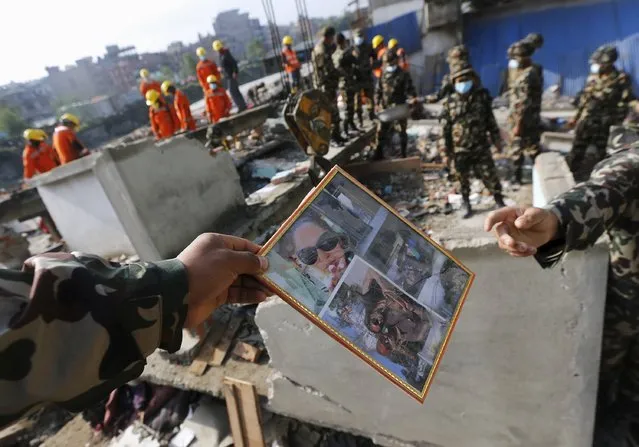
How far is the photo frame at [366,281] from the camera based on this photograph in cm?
113

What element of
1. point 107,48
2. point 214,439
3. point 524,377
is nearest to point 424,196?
point 524,377

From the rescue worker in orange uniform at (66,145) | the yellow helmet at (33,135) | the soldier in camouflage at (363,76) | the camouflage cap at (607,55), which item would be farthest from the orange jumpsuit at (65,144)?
the camouflage cap at (607,55)

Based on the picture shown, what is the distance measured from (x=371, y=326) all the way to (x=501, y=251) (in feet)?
3.41

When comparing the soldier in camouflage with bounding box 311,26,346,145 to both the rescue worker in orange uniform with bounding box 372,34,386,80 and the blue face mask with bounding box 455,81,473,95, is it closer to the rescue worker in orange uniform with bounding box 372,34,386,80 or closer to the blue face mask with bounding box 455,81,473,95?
the blue face mask with bounding box 455,81,473,95

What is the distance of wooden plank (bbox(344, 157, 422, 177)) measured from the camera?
238 inches

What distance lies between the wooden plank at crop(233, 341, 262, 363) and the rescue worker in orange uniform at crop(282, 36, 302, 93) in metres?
9.42

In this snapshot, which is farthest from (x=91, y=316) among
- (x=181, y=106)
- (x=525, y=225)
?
(x=181, y=106)

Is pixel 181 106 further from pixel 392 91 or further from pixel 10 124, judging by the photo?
pixel 10 124

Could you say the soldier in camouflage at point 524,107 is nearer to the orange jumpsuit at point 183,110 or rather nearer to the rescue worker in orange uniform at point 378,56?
the rescue worker in orange uniform at point 378,56

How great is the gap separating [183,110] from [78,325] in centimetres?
884

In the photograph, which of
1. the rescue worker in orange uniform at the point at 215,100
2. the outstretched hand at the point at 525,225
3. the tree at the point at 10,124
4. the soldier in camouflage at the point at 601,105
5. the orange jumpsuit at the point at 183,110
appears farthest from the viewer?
the tree at the point at 10,124

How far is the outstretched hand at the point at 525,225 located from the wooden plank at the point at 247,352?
2.67m

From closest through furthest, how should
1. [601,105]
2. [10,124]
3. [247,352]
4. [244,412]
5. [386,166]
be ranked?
[244,412], [247,352], [601,105], [386,166], [10,124]

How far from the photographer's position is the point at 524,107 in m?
5.35
